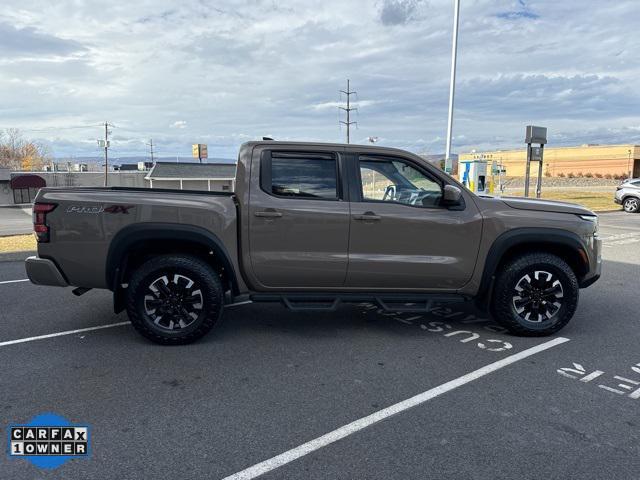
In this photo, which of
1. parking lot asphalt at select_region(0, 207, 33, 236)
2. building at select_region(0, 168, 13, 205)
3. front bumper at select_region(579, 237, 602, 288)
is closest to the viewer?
front bumper at select_region(579, 237, 602, 288)

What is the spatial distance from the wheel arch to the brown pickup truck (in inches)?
0.4

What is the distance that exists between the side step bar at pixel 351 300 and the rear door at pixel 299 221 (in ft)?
0.37

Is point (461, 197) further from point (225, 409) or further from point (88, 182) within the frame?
point (88, 182)

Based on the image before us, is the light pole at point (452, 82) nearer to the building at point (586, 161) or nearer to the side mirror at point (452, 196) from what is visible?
the side mirror at point (452, 196)

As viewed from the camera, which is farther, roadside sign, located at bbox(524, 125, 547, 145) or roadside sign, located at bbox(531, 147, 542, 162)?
roadside sign, located at bbox(531, 147, 542, 162)

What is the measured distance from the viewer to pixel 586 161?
3465 inches

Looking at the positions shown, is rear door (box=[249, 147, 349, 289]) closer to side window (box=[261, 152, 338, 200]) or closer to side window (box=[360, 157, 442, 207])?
side window (box=[261, 152, 338, 200])

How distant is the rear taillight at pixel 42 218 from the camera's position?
443cm

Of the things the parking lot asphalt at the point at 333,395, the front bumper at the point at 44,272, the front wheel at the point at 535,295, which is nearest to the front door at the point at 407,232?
the front wheel at the point at 535,295

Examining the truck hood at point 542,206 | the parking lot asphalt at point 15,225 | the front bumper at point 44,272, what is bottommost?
the parking lot asphalt at point 15,225

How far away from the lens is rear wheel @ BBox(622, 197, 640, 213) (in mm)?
20828

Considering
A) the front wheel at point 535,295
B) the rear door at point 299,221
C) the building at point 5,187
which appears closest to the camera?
the rear door at point 299,221

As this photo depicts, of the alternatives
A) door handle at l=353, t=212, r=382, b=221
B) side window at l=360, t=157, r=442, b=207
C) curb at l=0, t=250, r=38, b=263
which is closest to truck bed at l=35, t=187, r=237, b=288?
door handle at l=353, t=212, r=382, b=221

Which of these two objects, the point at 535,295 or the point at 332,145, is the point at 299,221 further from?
the point at 535,295
